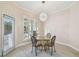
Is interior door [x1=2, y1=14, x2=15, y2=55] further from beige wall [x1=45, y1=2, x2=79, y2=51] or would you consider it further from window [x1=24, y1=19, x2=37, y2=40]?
beige wall [x1=45, y1=2, x2=79, y2=51]

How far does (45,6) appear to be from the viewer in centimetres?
263

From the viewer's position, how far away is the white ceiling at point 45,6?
8.57 feet

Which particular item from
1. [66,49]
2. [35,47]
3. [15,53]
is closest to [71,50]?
[66,49]

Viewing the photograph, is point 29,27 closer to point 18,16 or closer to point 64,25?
point 18,16

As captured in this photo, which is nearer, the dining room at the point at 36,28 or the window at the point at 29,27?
the dining room at the point at 36,28

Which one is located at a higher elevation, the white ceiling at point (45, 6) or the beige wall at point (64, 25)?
the white ceiling at point (45, 6)

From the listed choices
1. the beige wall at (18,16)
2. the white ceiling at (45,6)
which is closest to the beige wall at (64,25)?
the white ceiling at (45,6)

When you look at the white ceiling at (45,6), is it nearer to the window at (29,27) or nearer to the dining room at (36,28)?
the dining room at (36,28)

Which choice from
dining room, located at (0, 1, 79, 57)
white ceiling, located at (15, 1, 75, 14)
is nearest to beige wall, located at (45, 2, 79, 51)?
dining room, located at (0, 1, 79, 57)

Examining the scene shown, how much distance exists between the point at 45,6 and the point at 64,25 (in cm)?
73

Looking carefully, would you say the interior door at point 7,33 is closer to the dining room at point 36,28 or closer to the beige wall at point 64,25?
the dining room at point 36,28

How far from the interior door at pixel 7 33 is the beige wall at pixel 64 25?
0.98 m

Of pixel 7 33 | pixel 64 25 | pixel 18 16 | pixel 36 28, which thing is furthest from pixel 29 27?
pixel 64 25

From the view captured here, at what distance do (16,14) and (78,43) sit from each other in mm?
2064
